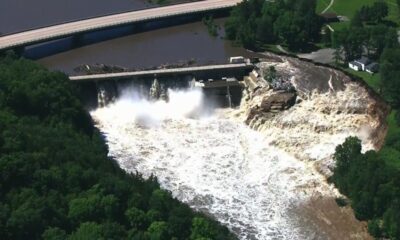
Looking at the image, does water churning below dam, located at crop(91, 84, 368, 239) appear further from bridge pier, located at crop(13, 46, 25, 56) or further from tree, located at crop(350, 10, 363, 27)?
tree, located at crop(350, 10, 363, 27)

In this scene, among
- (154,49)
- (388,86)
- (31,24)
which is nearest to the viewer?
(388,86)

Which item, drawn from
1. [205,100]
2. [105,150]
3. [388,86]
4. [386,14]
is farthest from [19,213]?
[386,14]

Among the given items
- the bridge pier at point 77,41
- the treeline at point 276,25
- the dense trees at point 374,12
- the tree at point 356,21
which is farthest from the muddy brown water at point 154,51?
the dense trees at point 374,12

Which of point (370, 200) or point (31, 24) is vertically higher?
point (31, 24)

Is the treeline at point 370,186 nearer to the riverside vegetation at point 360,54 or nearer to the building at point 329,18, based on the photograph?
the riverside vegetation at point 360,54

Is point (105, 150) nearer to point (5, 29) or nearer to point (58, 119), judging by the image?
point (58, 119)

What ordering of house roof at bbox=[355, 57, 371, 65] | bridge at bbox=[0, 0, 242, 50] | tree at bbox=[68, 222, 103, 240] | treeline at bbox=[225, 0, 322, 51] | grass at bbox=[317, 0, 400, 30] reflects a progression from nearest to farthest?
tree at bbox=[68, 222, 103, 240] → house roof at bbox=[355, 57, 371, 65] → bridge at bbox=[0, 0, 242, 50] → treeline at bbox=[225, 0, 322, 51] → grass at bbox=[317, 0, 400, 30]

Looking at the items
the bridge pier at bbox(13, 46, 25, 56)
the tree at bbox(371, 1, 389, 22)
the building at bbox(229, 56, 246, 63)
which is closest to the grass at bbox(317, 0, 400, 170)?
the tree at bbox(371, 1, 389, 22)
